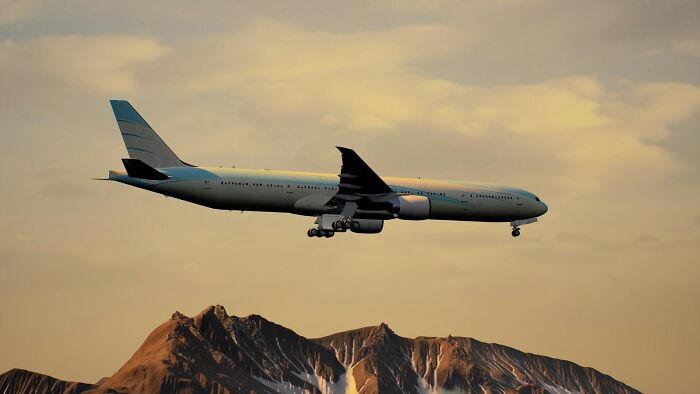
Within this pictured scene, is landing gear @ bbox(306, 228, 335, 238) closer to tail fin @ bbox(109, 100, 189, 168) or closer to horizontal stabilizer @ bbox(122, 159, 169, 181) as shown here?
tail fin @ bbox(109, 100, 189, 168)

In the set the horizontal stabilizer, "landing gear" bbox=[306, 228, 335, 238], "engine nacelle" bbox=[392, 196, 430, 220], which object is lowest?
"landing gear" bbox=[306, 228, 335, 238]

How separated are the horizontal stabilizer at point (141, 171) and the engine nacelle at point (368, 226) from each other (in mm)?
15003

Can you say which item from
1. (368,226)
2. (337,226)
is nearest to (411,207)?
(368,226)

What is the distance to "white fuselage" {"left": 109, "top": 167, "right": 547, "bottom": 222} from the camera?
7912 centimetres

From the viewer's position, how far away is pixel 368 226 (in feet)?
280

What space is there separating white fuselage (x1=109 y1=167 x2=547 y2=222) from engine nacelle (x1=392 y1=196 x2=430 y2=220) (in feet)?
3.10

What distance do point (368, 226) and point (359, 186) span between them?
16.0 ft

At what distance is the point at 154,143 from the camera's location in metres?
84.9

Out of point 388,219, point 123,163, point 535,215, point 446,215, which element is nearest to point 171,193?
point 123,163

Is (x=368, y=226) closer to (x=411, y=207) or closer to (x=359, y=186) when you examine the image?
(x=411, y=207)

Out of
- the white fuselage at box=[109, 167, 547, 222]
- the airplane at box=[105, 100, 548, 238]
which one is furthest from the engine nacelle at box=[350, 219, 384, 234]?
the white fuselage at box=[109, 167, 547, 222]

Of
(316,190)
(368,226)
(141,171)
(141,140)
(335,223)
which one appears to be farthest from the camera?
(368,226)

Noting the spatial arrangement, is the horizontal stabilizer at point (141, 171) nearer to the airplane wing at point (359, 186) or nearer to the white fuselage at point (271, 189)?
the white fuselage at point (271, 189)

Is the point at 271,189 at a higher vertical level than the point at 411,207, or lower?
lower
